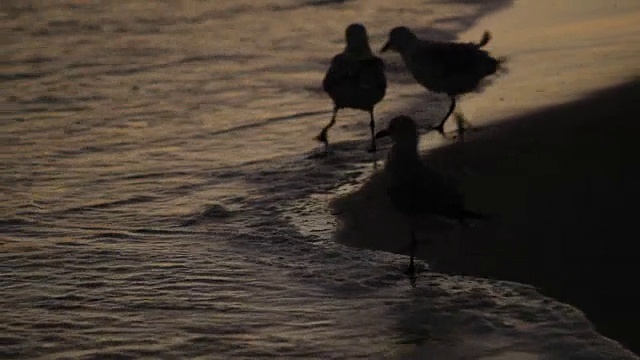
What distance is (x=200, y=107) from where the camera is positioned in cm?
1374

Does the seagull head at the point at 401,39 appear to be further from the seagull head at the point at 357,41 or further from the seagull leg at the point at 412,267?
the seagull leg at the point at 412,267

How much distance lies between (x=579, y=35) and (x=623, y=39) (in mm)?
805

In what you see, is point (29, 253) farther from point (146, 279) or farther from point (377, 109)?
point (377, 109)

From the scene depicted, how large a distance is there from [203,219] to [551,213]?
8.67 ft

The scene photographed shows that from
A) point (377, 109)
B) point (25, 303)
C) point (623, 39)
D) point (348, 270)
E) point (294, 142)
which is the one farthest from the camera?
point (623, 39)

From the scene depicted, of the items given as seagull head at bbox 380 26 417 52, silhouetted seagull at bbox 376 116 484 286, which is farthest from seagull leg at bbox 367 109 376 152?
silhouetted seagull at bbox 376 116 484 286

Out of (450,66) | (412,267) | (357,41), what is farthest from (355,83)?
(412,267)

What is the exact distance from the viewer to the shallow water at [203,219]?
6.99 metres

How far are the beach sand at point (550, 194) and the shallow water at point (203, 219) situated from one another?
0.22 metres

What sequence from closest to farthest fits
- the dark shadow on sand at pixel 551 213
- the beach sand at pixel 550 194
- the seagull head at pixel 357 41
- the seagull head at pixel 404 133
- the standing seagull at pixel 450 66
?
the dark shadow on sand at pixel 551 213
the beach sand at pixel 550 194
the seagull head at pixel 404 133
the standing seagull at pixel 450 66
the seagull head at pixel 357 41

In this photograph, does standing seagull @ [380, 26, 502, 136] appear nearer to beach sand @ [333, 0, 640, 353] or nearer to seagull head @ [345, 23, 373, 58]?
beach sand @ [333, 0, 640, 353]

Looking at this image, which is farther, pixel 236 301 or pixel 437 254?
pixel 437 254

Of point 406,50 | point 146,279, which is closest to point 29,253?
→ point 146,279

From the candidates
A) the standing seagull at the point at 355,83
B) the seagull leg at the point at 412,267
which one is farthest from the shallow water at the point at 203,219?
the standing seagull at the point at 355,83
